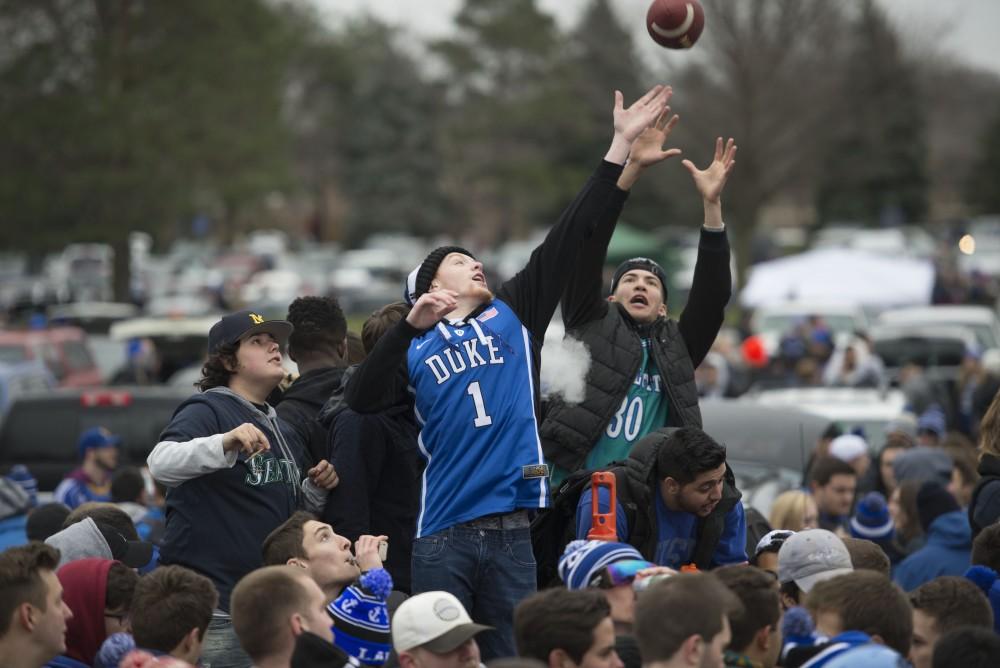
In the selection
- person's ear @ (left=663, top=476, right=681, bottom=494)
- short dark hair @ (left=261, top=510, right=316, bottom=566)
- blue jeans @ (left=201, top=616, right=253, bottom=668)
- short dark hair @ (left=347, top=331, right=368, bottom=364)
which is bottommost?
blue jeans @ (left=201, top=616, right=253, bottom=668)

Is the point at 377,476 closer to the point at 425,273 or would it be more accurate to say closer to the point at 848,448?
the point at 425,273

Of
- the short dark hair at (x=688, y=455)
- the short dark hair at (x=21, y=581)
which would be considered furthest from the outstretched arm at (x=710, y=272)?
the short dark hair at (x=21, y=581)

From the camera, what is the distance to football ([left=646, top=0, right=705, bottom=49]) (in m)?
8.74

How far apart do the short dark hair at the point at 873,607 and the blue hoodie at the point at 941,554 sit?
3.35 meters

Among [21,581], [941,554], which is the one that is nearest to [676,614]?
[21,581]

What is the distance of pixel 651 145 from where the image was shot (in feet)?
23.5

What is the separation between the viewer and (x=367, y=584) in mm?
5738

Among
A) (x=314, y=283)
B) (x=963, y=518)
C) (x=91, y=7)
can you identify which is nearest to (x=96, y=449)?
(x=963, y=518)

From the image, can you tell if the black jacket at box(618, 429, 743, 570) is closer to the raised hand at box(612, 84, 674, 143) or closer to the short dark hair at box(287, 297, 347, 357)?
the raised hand at box(612, 84, 674, 143)

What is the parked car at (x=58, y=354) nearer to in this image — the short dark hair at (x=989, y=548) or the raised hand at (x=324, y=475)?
the raised hand at (x=324, y=475)

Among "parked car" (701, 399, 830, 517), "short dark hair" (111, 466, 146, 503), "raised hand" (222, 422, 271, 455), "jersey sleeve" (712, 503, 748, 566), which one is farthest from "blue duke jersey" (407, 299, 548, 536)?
"parked car" (701, 399, 830, 517)

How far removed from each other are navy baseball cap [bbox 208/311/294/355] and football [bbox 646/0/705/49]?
3030 millimetres

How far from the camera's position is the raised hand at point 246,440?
6066 mm

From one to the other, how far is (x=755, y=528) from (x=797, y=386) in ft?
39.2
